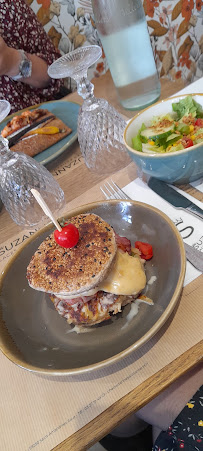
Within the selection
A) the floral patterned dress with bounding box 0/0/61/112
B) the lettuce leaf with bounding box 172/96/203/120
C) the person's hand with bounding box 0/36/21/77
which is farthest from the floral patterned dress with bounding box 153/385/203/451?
the floral patterned dress with bounding box 0/0/61/112

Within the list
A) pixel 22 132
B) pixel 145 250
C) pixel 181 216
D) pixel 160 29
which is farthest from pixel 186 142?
pixel 160 29

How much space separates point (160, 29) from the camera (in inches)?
95.7

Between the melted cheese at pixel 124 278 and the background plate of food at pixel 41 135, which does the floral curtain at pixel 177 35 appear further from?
the melted cheese at pixel 124 278

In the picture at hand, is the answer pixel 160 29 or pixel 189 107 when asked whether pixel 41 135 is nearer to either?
pixel 189 107

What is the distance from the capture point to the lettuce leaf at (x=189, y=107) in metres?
0.94

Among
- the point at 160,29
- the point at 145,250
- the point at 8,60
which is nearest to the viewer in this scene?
the point at 145,250

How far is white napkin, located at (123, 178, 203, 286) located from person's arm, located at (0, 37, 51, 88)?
0.94m

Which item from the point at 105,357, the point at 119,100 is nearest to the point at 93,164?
the point at 119,100

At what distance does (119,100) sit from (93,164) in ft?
1.22

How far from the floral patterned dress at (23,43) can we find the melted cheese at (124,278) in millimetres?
1383

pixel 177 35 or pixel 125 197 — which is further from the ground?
pixel 125 197

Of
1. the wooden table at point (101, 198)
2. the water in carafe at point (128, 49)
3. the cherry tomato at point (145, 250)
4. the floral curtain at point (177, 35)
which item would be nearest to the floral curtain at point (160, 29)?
the floral curtain at point (177, 35)

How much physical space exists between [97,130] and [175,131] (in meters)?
0.26

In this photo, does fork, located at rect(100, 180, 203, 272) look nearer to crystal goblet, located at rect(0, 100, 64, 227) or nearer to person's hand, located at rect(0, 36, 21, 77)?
crystal goblet, located at rect(0, 100, 64, 227)
